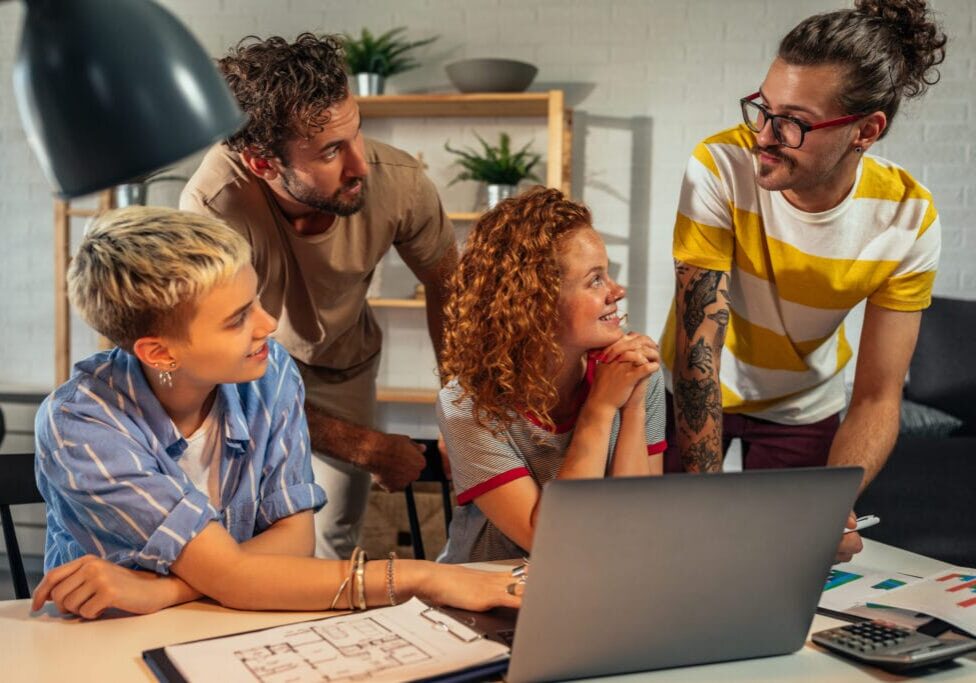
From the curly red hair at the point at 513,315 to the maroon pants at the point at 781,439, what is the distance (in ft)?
1.81

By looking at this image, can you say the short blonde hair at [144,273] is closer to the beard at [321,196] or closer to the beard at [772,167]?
the beard at [321,196]

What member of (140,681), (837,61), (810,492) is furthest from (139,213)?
(837,61)

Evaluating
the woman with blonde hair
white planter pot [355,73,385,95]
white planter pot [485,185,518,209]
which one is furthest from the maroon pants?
white planter pot [355,73,385,95]

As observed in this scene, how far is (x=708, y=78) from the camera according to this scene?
4.12 meters

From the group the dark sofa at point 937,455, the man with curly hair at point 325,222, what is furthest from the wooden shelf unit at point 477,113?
the man with curly hair at point 325,222

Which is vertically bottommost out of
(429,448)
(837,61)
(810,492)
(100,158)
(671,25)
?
(429,448)

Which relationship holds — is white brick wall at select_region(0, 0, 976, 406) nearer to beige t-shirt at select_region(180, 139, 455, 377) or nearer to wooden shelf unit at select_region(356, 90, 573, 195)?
wooden shelf unit at select_region(356, 90, 573, 195)

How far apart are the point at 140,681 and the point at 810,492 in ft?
2.10

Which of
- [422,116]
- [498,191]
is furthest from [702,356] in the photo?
[422,116]

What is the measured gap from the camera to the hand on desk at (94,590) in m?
1.07

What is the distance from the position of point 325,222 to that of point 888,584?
1.21m

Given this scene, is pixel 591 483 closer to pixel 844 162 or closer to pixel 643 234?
pixel 844 162

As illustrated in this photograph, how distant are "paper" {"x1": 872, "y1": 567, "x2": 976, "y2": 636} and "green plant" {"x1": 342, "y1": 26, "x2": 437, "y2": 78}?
11.1 feet

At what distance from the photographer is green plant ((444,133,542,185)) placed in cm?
400
